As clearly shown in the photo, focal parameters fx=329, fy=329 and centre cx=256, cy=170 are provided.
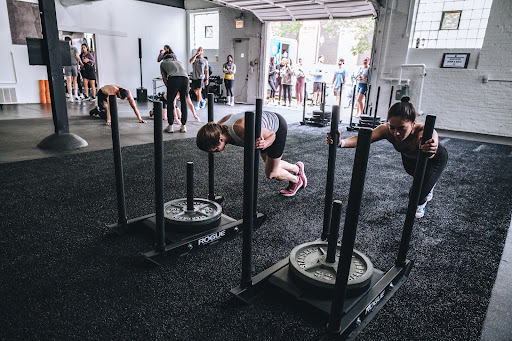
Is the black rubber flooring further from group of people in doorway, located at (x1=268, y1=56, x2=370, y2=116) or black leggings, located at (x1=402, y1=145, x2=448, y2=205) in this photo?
group of people in doorway, located at (x1=268, y1=56, x2=370, y2=116)

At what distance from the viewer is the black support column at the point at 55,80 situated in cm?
379

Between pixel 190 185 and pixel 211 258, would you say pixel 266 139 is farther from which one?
pixel 211 258

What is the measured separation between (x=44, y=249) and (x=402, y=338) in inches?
78.3

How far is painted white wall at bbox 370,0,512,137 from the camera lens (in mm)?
6220

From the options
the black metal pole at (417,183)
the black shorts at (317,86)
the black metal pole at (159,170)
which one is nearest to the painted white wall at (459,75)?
the black shorts at (317,86)

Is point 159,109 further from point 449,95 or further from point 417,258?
point 449,95

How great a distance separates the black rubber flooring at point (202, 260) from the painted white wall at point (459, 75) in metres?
3.70

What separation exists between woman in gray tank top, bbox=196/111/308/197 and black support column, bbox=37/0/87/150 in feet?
9.03

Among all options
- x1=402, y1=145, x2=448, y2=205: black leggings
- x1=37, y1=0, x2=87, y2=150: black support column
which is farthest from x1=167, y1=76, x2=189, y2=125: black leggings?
x1=402, y1=145, x2=448, y2=205: black leggings

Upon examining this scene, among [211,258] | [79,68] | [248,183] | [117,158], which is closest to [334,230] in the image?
[248,183]

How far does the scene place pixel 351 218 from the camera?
1.16m

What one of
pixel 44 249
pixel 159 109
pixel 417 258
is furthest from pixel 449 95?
pixel 44 249

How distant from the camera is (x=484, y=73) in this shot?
21.3 ft

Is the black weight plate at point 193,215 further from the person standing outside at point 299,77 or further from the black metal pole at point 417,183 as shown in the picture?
the person standing outside at point 299,77
